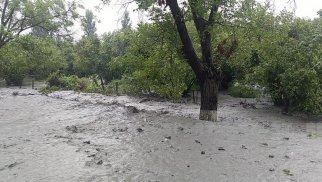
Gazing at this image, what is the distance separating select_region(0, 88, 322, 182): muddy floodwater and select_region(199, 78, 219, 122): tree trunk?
17.2 inches

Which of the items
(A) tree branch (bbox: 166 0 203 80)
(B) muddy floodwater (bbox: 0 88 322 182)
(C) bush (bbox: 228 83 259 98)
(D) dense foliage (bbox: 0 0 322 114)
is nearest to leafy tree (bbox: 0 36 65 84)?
(D) dense foliage (bbox: 0 0 322 114)

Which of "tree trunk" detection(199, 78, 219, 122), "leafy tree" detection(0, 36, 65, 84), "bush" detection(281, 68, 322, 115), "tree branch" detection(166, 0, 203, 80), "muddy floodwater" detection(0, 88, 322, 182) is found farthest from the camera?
"leafy tree" detection(0, 36, 65, 84)

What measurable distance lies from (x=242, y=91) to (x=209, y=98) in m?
5.33

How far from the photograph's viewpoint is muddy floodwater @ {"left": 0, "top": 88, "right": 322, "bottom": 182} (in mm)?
6719

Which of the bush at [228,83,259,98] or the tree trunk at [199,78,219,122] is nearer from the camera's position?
the tree trunk at [199,78,219,122]

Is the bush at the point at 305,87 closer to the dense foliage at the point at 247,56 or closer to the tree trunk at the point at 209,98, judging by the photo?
Answer: the dense foliage at the point at 247,56

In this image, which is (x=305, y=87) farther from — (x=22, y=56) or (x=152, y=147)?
(x=22, y=56)

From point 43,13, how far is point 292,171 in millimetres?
27809

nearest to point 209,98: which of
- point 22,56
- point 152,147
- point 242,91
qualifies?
point 152,147

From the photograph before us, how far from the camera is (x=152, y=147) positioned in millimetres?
8547

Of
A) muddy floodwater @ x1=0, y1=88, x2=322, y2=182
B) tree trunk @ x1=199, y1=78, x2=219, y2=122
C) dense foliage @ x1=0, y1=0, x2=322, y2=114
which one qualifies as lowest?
muddy floodwater @ x1=0, y1=88, x2=322, y2=182

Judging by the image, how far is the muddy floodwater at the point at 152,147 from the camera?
6719mm

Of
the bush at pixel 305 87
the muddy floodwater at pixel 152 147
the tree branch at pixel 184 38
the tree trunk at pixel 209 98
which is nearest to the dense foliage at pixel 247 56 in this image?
the bush at pixel 305 87

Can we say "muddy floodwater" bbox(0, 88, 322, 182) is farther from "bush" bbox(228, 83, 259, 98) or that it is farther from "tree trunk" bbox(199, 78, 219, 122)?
"bush" bbox(228, 83, 259, 98)
